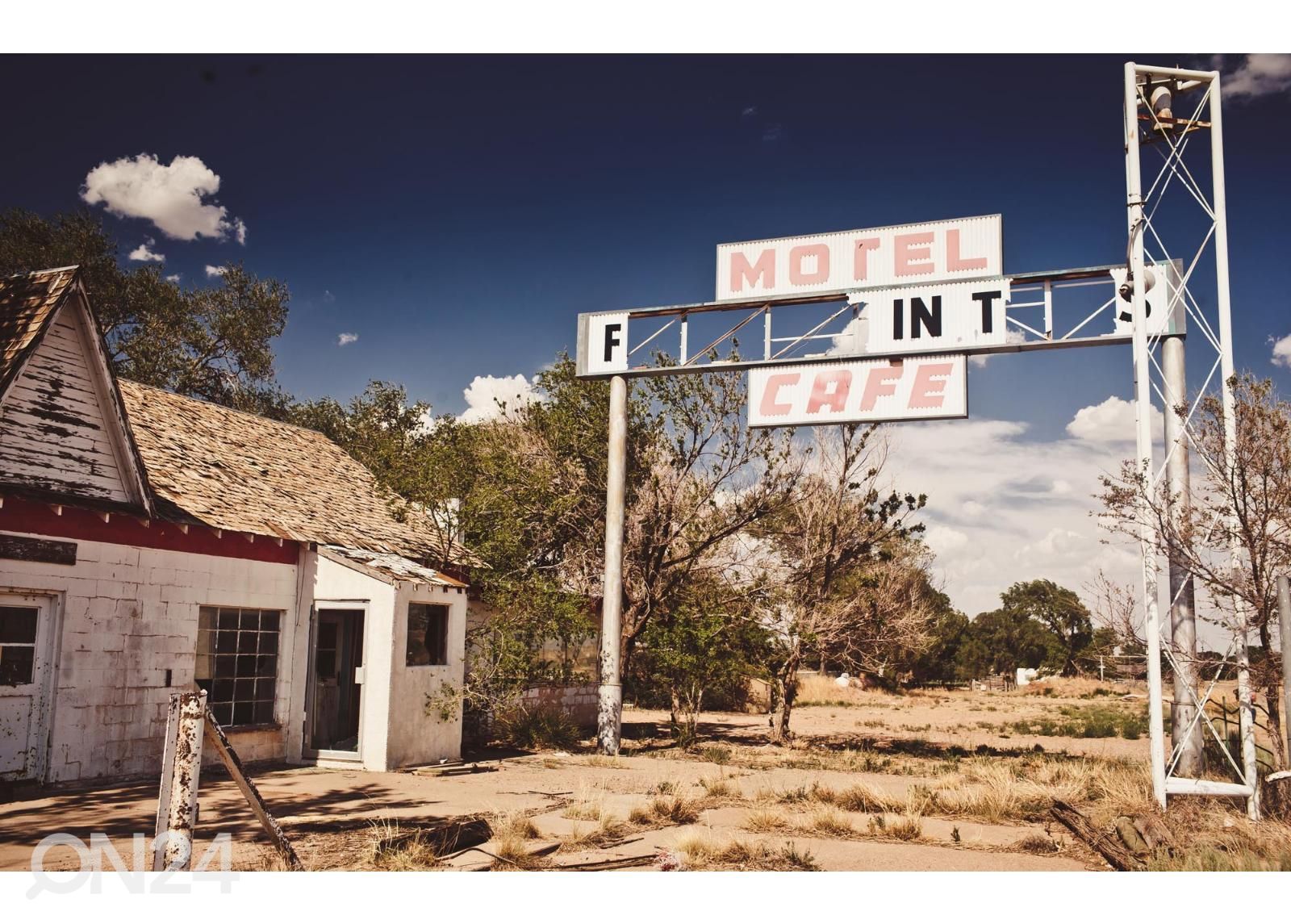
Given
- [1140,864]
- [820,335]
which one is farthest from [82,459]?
[1140,864]

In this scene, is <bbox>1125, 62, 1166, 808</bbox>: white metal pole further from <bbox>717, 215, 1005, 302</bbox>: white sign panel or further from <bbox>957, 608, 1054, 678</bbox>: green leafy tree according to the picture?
<bbox>957, 608, 1054, 678</bbox>: green leafy tree

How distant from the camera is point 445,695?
1474 cm

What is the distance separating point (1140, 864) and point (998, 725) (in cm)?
1840

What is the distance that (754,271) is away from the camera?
49.7 ft

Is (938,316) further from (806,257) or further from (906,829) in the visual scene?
(906,829)

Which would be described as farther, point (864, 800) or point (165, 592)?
point (165, 592)

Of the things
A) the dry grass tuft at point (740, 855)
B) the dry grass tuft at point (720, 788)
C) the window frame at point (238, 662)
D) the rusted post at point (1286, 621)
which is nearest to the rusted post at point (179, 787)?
the dry grass tuft at point (740, 855)

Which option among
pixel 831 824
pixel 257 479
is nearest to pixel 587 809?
pixel 831 824

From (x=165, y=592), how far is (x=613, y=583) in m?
6.59

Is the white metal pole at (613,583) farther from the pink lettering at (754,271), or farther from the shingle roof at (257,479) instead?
the shingle roof at (257,479)

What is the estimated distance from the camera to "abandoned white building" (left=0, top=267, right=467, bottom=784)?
11.1 metres

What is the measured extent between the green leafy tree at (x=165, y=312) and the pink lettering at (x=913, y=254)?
19629mm

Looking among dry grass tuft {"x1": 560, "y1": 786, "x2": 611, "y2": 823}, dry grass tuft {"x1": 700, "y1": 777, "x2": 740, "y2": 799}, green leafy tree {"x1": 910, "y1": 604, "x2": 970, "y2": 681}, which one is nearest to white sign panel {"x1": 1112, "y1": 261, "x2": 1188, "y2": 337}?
dry grass tuft {"x1": 700, "y1": 777, "x2": 740, "y2": 799}

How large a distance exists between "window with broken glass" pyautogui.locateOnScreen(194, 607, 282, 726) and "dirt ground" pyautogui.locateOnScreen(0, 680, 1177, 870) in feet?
3.35
